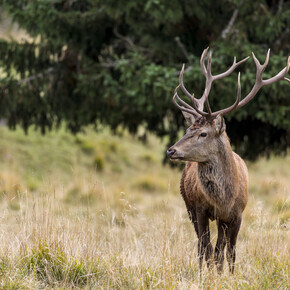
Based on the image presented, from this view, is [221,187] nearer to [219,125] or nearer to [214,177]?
[214,177]

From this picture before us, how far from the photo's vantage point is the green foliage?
9.09m

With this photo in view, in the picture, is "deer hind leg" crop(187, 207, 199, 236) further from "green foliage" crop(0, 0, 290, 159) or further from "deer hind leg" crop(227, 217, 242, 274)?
"green foliage" crop(0, 0, 290, 159)

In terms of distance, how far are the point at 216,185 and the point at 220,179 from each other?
65mm

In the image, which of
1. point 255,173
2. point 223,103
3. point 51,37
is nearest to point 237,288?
point 223,103

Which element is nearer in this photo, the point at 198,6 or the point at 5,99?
the point at 198,6

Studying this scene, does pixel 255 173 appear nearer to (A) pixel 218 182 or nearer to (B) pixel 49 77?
(B) pixel 49 77

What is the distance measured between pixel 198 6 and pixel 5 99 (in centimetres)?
367

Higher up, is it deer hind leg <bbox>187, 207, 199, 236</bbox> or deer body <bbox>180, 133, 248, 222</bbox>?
deer body <bbox>180, 133, 248, 222</bbox>

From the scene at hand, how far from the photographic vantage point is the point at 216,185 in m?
5.54

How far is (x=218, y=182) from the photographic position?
18.2 feet

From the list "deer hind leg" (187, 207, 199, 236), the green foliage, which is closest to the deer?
Result: "deer hind leg" (187, 207, 199, 236)

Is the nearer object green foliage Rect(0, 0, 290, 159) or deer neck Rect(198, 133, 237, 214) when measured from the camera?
deer neck Rect(198, 133, 237, 214)

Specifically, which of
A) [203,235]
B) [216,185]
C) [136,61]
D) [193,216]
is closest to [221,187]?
[216,185]

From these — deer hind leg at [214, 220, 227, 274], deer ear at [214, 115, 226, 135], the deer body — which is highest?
deer ear at [214, 115, 226, 135]
